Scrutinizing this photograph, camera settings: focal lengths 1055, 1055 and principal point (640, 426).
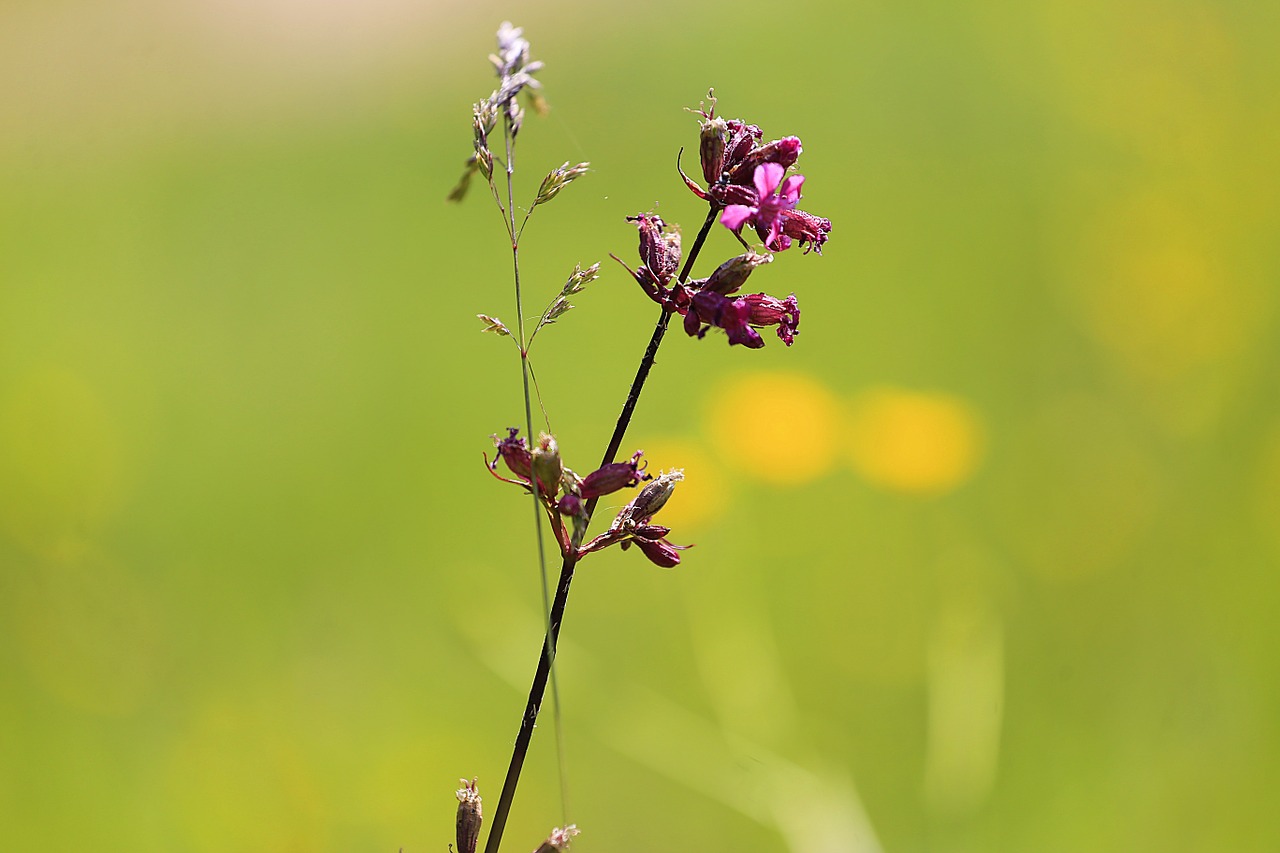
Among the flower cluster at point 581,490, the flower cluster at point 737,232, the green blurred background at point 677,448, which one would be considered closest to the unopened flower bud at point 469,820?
the flower cluster at point 581,490

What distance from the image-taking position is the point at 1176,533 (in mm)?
1166

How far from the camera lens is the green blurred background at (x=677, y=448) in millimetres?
977

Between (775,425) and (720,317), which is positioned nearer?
(720,317)

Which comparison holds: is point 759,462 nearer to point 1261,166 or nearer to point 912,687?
point 912,687

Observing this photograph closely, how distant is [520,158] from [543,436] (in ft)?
3.87

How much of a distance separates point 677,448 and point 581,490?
0.83 meters

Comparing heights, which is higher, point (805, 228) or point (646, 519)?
point (805, 228)

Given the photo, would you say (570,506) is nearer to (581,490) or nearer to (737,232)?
(581,490)

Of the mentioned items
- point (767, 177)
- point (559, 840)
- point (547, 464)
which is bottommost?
point (559, 840)

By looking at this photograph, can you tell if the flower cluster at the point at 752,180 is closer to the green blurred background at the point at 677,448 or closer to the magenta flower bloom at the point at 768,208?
the magenta flower bloom at the point at 768,208

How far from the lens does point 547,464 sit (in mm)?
400

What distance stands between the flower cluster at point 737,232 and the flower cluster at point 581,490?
0.06m

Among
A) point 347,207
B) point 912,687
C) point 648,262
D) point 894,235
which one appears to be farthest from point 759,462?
point 648,262

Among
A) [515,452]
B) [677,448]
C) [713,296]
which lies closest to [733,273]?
[713,296]
